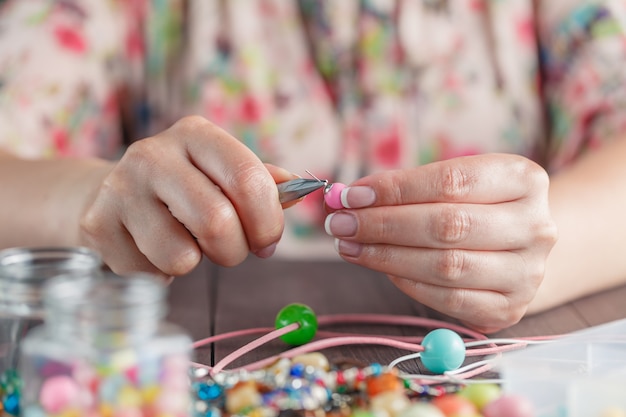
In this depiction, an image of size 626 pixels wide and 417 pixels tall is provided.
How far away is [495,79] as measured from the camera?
110 centimetres

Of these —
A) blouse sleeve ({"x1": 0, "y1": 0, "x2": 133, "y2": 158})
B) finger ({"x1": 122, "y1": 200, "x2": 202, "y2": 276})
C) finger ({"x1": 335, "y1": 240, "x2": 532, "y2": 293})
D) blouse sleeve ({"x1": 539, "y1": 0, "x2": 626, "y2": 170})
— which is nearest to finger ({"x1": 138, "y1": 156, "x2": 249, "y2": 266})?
finger ({"x1": 122, "y1": 200, "x2": 202, "y2": 276})

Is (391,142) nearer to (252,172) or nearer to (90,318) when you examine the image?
(252,172)

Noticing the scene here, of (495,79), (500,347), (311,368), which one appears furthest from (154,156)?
(495,79)

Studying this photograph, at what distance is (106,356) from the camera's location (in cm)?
43

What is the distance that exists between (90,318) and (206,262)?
65cm

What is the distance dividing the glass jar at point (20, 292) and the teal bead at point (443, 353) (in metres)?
0.27

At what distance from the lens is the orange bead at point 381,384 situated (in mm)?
516

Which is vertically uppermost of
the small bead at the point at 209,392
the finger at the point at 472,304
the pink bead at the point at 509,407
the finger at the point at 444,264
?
the finger at the point at 444,264

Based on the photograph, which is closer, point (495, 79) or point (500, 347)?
point (500, 347)

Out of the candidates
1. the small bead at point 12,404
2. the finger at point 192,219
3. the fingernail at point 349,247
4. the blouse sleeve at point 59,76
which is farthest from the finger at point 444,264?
the blouse sleeve at point 59,76

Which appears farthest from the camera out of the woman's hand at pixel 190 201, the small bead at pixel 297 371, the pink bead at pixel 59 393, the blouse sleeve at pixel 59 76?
the blouse sleeve at pixel 59 76

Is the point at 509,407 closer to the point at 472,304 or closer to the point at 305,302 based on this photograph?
the point at 472,304

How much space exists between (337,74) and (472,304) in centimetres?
50

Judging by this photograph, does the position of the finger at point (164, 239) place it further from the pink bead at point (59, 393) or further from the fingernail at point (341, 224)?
the pink bead at point (59, 393)
